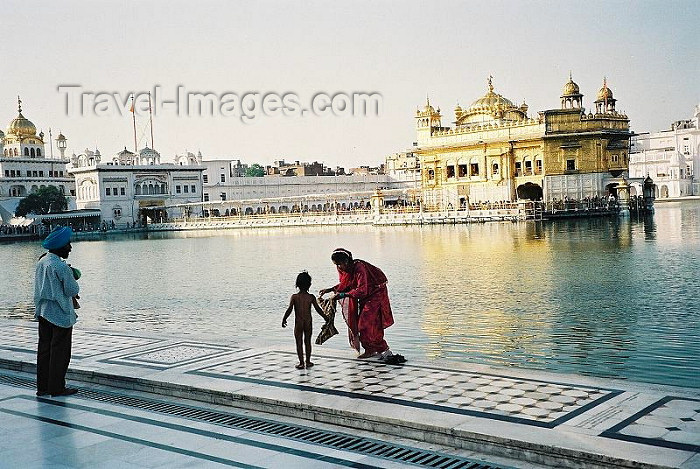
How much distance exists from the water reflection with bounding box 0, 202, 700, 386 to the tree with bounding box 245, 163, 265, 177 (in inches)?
3749

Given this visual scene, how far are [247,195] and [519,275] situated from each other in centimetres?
7757

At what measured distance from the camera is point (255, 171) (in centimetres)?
13288

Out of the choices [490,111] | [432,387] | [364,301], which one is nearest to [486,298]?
[364,301]

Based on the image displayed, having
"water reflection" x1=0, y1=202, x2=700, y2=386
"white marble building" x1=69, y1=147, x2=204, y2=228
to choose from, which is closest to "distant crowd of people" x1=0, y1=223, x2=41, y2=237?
"white marble building" x1=69, y1=147, x2=204, y2=228

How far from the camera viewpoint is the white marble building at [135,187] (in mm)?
84062

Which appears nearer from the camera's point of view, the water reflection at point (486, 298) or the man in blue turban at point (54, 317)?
the man in blue turban at point (54, 317)

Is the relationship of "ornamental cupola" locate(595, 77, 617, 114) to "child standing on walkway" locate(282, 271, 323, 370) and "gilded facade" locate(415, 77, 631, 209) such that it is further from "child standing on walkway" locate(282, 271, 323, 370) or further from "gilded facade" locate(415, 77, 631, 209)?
"child standing on walkway" locate(282, 271, 323, 370)

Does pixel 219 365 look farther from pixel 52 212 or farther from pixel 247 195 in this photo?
pixel 247 195

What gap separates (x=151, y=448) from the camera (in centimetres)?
649

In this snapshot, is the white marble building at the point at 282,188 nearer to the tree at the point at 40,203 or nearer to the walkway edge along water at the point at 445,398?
the tree at the point at 40,203

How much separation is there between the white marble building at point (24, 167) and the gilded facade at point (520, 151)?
1730 inches

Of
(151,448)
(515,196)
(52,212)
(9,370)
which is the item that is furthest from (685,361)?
(52,212)

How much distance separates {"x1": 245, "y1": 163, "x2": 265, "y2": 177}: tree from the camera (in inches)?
5138

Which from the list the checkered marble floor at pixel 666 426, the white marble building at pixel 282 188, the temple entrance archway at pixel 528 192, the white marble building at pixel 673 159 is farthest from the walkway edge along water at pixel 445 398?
the white marble building at pixel 673 159
